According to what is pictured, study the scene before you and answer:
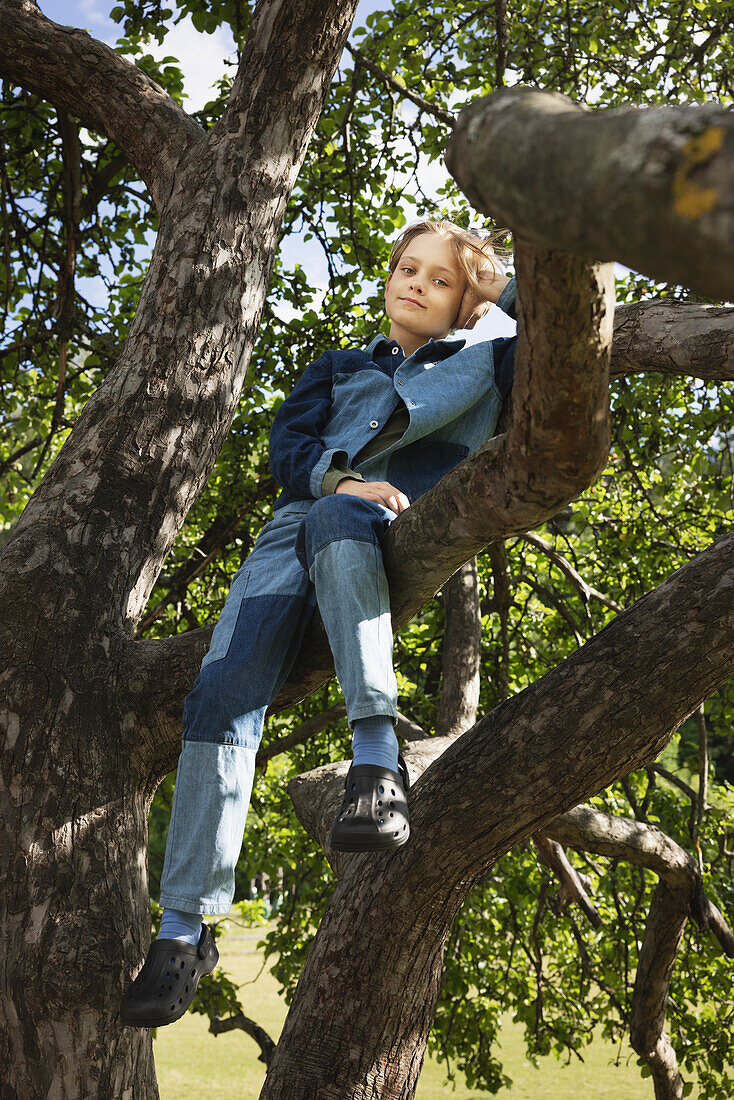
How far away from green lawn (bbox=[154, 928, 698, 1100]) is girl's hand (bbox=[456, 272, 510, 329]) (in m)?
8.14

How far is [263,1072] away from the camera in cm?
1091

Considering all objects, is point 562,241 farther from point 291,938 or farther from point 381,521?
point 291,938

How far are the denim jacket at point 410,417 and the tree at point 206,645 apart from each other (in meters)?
0.34

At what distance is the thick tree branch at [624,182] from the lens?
74 cm

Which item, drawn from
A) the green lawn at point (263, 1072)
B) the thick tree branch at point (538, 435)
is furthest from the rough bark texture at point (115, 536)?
the green lawn at point (263, 1072)

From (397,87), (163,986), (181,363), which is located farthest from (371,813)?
(397,87)

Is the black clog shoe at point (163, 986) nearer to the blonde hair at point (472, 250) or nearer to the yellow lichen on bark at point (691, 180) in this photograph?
the yellow lichen on bark at point (691, 180)

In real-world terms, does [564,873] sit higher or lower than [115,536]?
lower

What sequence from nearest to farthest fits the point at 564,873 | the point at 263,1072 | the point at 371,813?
the point at 371,813, the point at 564,873, the point at 263,1072

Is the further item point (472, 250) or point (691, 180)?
point (472, 250)

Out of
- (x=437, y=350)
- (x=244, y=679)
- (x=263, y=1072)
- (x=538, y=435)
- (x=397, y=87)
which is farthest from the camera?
(x=263, y=1072)

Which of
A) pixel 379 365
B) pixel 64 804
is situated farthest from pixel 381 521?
pixel 64 804

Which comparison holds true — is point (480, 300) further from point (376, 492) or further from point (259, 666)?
point (259, 666)

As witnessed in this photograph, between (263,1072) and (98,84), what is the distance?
1094cm
